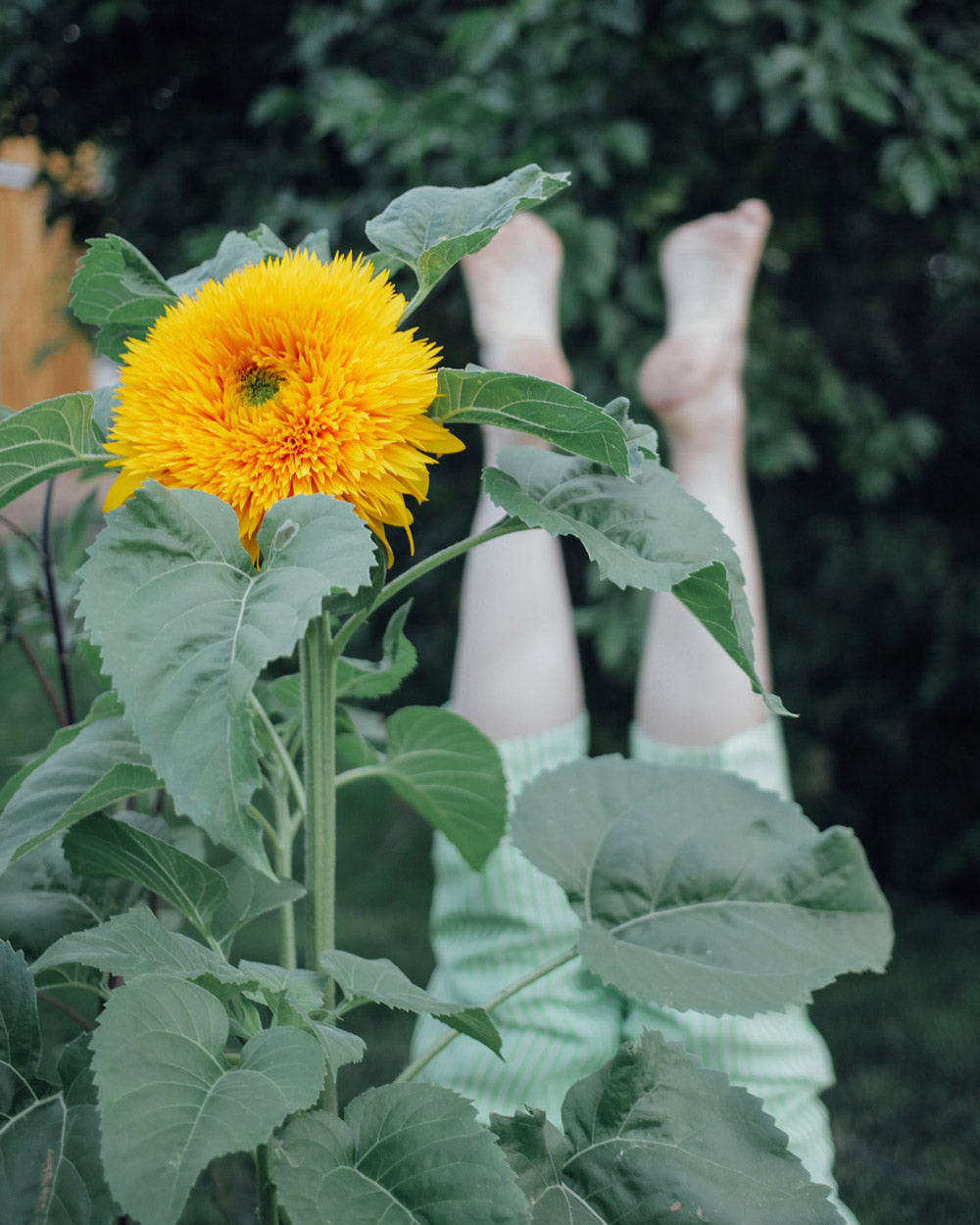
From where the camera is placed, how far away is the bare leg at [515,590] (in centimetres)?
127

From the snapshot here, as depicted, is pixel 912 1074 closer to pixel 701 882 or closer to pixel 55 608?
pixel 701 882

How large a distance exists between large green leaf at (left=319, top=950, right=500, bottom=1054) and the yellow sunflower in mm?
166

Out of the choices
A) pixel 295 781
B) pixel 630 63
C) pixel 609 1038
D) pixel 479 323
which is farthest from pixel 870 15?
pixel 295 781

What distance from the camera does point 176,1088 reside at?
0.37 metres

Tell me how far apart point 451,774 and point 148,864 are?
0.65ft

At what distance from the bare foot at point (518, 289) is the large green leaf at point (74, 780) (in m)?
0.97

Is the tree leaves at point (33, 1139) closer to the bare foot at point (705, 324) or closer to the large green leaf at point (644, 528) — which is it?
the large green leaf at point (644, 528)

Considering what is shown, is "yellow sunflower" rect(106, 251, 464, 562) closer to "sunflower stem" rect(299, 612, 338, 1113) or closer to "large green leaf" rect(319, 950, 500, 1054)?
"sunflower stem" rect(299, 612, 338, 1113)

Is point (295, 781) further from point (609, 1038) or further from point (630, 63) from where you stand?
point (630, 63)

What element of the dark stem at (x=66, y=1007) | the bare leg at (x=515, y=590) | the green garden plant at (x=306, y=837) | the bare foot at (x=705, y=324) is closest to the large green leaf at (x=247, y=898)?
the green garden plant at (x=306, y=837)

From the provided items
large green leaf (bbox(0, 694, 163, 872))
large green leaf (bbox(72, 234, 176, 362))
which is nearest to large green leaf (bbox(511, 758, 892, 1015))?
large green leaf (bbox(0, 694, 163, 872))

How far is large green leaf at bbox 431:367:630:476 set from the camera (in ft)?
1.41

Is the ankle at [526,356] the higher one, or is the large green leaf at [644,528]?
the ankle at [526,356]

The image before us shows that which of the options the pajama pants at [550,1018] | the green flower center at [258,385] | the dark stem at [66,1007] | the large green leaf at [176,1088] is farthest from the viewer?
the pajama pants at [550,1018]
